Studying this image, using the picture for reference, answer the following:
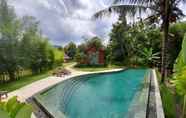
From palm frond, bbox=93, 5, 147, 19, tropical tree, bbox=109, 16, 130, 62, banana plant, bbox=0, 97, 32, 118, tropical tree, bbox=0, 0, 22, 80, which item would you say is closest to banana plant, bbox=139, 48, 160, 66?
tropical tree, bbox=109, 16, 130, 62

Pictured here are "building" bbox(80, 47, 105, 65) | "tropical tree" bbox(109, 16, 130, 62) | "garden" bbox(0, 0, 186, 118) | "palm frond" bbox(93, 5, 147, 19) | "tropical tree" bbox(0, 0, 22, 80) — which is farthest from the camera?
"tropical tree" bbox(109, 16, 130, 62)

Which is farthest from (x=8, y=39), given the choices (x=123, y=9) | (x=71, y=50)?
(x=71, y=50)

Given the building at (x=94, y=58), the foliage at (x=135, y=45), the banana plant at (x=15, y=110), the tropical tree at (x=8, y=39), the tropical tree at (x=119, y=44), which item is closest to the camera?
the banana plant at (x=15, y=110)

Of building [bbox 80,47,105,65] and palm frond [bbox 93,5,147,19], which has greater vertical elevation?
palm frond [bbox 93,5,147,19]

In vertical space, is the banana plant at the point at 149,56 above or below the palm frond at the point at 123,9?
below

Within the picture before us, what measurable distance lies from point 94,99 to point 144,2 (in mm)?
4646

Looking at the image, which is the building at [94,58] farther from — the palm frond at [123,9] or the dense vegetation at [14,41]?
the palm frond at [123,9]

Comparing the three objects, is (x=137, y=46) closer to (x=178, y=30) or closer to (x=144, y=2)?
(x=178, y=30)

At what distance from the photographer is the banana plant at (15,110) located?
83cm

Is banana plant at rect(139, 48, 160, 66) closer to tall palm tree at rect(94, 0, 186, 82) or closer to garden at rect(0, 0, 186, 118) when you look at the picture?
garden at rect(0, 0, 186, 118)

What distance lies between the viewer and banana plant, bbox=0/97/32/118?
2.72 feet

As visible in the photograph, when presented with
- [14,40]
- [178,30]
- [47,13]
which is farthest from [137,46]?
[14,40]

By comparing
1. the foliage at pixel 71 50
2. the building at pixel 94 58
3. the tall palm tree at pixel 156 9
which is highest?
the tall palm tree at pixel 156 9

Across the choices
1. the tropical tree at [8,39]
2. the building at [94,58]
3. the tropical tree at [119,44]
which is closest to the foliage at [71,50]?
the tropical tree at [119,44]
